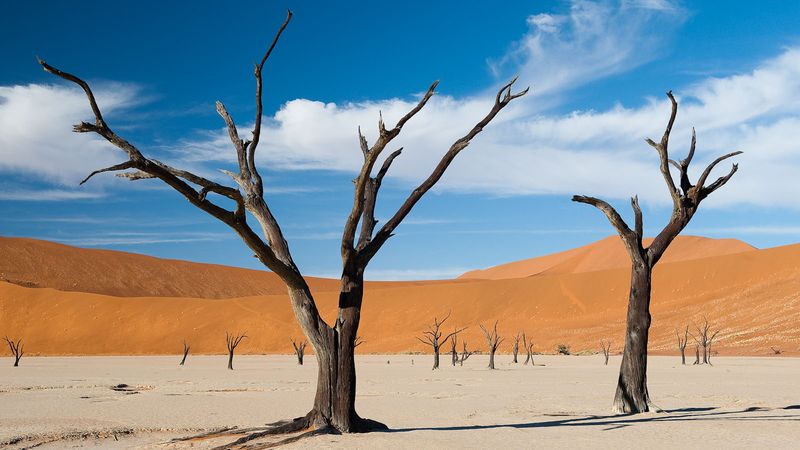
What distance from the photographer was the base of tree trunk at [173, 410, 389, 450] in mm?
10418

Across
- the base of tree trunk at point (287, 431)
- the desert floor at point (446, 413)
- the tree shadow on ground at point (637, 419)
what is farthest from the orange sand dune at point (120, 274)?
the tree shadow on ground at point (637, 419)

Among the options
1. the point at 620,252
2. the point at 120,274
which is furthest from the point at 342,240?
the point at 620,252

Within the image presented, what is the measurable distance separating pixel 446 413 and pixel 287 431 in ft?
17.2

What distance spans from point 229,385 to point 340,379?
17.4 meters

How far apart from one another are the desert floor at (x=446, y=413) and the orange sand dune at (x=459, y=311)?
42.0 m

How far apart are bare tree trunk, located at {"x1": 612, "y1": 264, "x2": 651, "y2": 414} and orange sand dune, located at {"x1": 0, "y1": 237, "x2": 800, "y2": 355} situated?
5013cm

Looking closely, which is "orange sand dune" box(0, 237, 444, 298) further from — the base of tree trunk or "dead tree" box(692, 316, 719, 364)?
the base of tree trunk

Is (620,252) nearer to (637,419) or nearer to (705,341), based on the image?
(705,341)

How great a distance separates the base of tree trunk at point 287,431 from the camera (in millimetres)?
10418

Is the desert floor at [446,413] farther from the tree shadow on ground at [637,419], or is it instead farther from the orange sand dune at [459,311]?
the orange sand dune at [459,311]

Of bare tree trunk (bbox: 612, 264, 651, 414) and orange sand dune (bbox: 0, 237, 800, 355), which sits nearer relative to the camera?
bare tree trunk (bbox: 612, 264, 651, 414)

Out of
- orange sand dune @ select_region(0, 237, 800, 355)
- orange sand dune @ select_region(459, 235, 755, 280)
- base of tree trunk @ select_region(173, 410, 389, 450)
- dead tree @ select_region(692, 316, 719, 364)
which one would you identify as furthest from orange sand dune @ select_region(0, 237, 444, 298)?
base of tree trunk @ select_region(173, 410, 389, 450)

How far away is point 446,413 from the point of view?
15625 mm

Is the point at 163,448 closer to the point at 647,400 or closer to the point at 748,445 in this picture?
the point at 748,445
